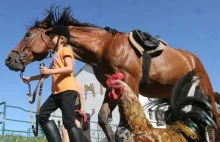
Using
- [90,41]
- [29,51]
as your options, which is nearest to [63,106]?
[90,41]

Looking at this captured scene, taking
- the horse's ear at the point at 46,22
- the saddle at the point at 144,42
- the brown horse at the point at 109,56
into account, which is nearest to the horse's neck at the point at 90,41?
the brown horse at the point at 109,56

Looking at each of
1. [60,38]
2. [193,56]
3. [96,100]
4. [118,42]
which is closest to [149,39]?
[118,42]

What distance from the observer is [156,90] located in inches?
256

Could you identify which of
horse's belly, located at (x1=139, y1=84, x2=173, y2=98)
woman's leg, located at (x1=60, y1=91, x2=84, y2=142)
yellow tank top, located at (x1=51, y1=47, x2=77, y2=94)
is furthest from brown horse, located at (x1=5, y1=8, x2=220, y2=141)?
woman's leg, located at (x1=60, y1=91, x2=84, y2=142)

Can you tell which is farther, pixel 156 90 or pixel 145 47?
pixel 156 90

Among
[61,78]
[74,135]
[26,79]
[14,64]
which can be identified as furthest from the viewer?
[14,64]

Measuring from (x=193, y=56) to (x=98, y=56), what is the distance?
6.55 ft

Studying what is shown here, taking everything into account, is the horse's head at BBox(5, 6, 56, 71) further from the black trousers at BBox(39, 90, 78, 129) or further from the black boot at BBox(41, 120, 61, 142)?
the black boot at BBox(41, 120, 61, 142)

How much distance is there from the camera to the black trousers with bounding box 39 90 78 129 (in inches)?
171

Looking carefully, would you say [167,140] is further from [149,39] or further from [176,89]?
[149,39]

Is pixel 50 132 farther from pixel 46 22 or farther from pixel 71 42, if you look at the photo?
pixel 46 22

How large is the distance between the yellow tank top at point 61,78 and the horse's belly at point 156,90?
2110 mm

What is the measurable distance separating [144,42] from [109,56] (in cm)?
70

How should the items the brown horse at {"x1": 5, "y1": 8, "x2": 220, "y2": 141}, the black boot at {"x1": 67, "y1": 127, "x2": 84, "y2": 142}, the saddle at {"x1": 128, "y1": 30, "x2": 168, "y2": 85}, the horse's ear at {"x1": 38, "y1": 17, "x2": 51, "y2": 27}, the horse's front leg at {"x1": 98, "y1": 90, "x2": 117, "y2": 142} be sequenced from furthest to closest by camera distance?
the horse's ear at {"x1": 38, "y1": 17, "x2": 51, "y2": 27} < the saddle at {"x1": 128, "y1": 30, "x2": 168, "y2": 85} < the brown horse at {"x1": 5, "y1": 8, "x2": 220, "y2": 141} < the horse's front leg at {"x1": 98, "y1": 90, "x2": 117, "y2": 142} < the black boot at {"x1": 67, "y1": 127, "x2": 84, "y2": 142}
